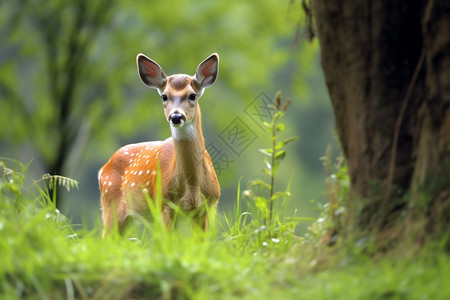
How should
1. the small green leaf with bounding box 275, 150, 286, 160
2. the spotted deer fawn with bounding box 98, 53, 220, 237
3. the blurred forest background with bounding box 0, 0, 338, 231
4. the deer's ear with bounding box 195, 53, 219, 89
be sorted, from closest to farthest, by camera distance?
1. the small green leaf with bounding box 275, 150, 286, 160
2. the spotted deer fawn with bounding box 98, 53, 220, 237
3. the deer's ear with bounding box 195, 53, 219, 89
4. the blurred forest background with bounding box 0, 0, 338, 231

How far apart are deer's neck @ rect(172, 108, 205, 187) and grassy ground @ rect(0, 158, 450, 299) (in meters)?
2.00

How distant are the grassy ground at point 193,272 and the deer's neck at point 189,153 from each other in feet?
6.57

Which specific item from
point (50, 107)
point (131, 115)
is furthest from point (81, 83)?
point (131, 115)

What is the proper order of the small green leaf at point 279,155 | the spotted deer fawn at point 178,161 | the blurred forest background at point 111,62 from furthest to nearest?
the blurred forest background at point 111,62, the spotted deer fawn at point 178,161, the small green leaf at point 279,155

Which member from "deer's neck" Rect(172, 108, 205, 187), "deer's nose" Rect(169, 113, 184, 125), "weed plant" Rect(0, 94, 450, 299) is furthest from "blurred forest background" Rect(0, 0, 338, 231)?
"weed plant" Rect(0, 94, 450, 299)

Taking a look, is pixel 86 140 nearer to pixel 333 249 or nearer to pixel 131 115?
pixel 131 115

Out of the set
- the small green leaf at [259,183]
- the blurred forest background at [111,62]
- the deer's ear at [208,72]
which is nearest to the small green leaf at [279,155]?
the small green leaf at [259,183]

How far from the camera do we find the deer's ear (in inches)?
239

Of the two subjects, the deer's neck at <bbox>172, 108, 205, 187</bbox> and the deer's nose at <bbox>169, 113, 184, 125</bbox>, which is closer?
the deer's nose at <bbox>169, 113, 184, 125</bbox>

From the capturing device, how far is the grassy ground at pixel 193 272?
10.1ft

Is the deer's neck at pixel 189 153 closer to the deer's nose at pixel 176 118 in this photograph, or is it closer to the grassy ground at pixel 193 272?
the deer's nose at pixel 176 118

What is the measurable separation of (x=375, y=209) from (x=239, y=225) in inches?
63.3

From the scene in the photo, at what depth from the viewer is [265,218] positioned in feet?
16.6

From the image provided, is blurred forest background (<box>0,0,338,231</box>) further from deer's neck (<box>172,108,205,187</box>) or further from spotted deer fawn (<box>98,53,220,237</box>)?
deer's neck (<box>172,108,205,187</box>)
